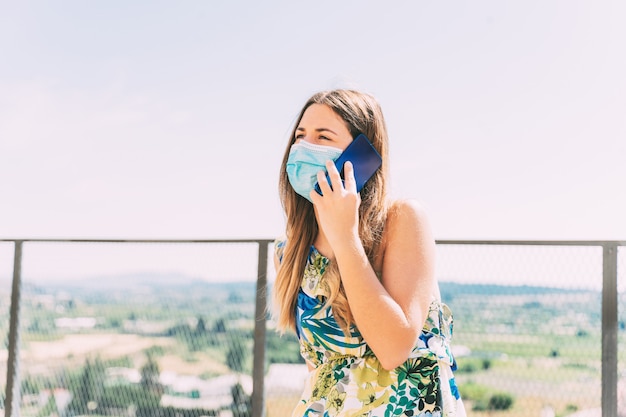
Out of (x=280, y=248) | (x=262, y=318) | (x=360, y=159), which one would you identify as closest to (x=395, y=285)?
(x=360, y=159)

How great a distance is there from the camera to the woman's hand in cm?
156

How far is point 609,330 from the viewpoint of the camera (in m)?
3.52

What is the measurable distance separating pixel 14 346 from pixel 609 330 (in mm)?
3723

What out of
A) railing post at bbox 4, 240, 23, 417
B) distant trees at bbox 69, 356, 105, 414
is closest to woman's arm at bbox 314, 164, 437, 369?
distant trees at bbox 69, 356, 105, 414

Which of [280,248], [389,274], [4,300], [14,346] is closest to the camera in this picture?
[389,274]

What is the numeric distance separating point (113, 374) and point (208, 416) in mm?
763

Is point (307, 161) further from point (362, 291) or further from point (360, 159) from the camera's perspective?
point (362, 291)

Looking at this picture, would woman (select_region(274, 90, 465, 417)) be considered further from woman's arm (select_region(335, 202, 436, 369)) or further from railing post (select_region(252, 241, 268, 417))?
railing post (select_region(252, 241, 268, 417))

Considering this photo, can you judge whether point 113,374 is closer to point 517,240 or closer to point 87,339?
point 87,339

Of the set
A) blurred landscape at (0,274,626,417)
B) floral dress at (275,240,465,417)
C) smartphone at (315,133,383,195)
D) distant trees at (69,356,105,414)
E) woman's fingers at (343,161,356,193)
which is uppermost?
smartphone at (315,133,383,195)

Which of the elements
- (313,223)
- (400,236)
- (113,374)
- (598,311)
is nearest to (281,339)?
(113,374)

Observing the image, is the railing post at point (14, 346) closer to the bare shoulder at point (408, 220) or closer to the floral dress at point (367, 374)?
the floral dress at point (367, 374)

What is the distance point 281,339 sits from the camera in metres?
4.08

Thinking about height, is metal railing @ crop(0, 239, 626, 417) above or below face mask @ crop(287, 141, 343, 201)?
below
